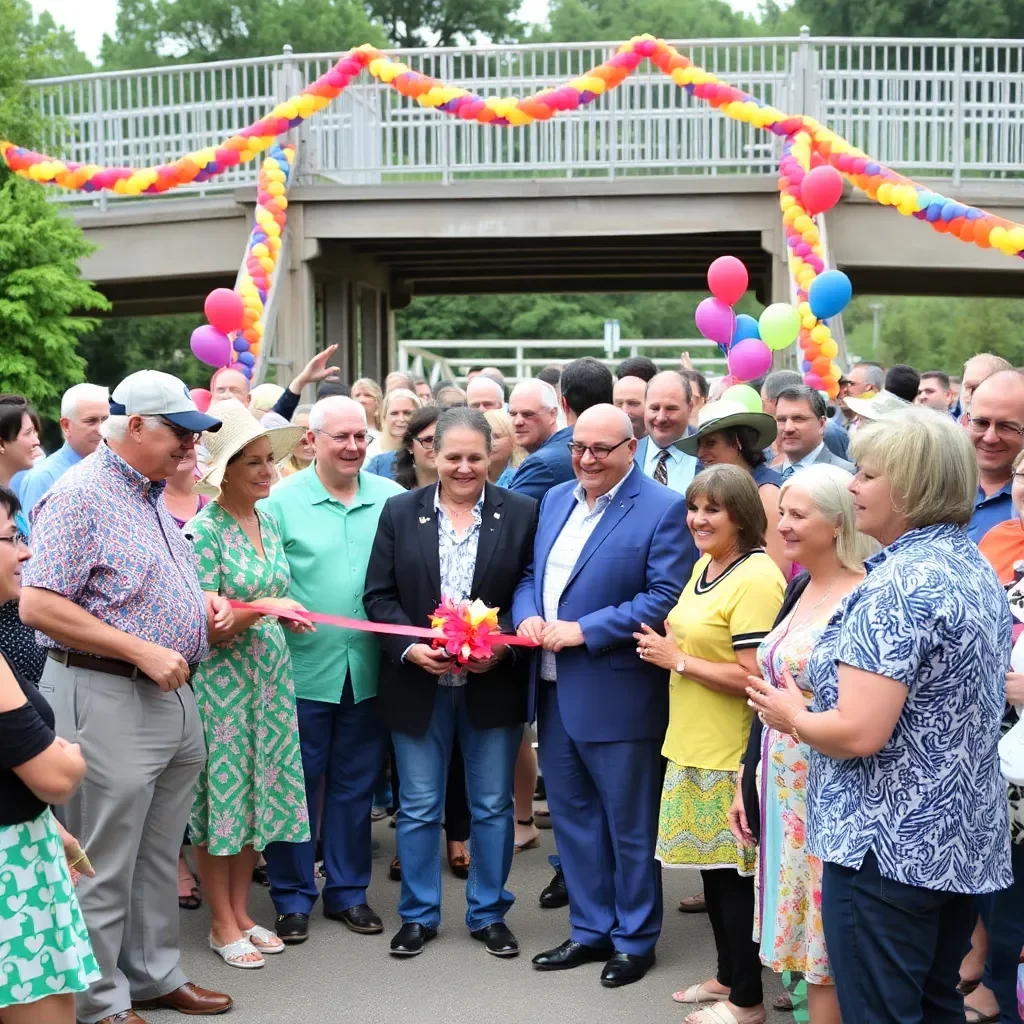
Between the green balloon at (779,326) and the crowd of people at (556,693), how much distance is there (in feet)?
10.0

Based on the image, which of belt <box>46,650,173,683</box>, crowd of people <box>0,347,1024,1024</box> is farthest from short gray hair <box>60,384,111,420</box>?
belt <box>46,650,173,683</box>

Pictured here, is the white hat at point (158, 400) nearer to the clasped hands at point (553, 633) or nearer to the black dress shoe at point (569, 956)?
the clasped hands at point (553, 633)

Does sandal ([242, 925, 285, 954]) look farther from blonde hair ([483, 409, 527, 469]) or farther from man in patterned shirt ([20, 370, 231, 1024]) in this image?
blonde hair ([483, 409, 527, 469])

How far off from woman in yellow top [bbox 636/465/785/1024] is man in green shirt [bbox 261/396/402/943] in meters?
1.49

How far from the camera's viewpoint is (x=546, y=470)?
6.58 metres

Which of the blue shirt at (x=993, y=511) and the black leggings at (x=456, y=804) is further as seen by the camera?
the black leggings at (x=456, y=804)

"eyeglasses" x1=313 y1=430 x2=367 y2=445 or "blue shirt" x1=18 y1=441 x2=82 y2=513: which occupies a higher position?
"eyeglasses" x1=313 y1=430 x2=367 y2=445

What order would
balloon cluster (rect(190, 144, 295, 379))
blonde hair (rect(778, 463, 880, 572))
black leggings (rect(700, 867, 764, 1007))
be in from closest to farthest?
blonde hair (rect(778, 463, 880, 572)) → black leggings (rect(700, 867, 764, 1007)) → balloon cluster (rect(190, 144, 295, 379))

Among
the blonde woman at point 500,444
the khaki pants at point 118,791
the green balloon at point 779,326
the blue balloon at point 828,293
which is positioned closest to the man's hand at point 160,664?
the khaki pants at point 118,791

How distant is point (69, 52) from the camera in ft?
202

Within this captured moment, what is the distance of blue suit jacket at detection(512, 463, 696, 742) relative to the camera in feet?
17.6

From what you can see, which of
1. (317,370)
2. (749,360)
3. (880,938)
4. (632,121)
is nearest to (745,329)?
(749,360)

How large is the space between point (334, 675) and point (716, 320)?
458 cm

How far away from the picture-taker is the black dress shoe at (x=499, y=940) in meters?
5.70
